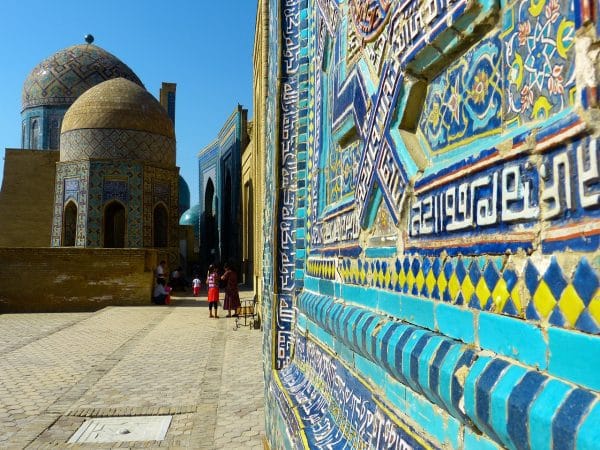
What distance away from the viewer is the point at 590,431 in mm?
708

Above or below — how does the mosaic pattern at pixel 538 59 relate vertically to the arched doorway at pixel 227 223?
below

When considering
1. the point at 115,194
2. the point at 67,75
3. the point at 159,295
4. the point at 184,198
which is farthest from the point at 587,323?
the point at 184,198

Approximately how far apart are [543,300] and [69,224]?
1847cm

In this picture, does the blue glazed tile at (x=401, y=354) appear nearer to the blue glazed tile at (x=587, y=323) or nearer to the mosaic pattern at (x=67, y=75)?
the blue glazed tile at (x=587, y=323)

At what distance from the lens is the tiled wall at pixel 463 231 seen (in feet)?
2.68

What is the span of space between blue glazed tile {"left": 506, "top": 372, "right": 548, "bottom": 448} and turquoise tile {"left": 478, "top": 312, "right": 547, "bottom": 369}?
0.03 m

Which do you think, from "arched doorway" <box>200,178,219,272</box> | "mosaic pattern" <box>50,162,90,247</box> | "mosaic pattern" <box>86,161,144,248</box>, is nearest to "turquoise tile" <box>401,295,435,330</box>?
"mosaic pattern" <box>86,161,144,248</box>

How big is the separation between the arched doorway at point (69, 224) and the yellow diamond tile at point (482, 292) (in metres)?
17.9

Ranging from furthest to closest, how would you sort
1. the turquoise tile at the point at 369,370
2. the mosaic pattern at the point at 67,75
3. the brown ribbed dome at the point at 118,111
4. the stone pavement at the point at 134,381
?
the mosaic pattern at the point at 67,75 < the brown ribbed dome at the point at 118,111 < the stone pavement at the point at 134,381 < the turquoise tile at the point at 369,370

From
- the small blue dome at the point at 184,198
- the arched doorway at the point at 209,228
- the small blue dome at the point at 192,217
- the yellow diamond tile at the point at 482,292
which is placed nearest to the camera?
the yellow diamond tile at the point at 482,292

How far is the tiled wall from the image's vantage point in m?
0.82

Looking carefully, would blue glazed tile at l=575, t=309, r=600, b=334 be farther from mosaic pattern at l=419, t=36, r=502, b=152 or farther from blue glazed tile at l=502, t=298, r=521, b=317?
mosaic pattern at l=419, t=36, r=502, b=152

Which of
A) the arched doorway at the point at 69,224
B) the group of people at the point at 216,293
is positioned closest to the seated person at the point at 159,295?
the group of people at the point at 216,293

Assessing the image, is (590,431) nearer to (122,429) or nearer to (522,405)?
(522,405)
